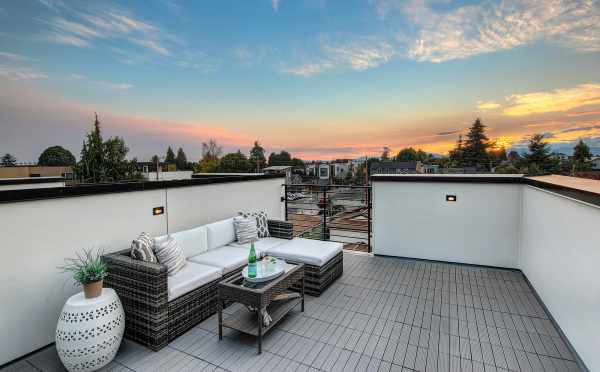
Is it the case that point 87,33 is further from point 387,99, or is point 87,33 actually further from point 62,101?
point 387,99

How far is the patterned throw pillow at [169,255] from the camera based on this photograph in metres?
2.57

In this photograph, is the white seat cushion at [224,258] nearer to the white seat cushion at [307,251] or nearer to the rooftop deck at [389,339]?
the white seat cushion at [307,251]

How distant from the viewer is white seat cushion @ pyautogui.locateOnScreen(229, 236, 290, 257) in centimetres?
342

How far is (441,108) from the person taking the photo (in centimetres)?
826

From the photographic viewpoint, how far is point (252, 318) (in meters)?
2.41

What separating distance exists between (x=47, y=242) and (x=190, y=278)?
1257 mm

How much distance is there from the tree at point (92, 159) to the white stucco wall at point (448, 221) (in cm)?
600

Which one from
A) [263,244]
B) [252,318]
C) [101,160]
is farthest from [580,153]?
[101,160]

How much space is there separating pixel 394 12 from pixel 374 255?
507cm

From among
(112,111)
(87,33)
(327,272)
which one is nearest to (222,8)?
(87,33)

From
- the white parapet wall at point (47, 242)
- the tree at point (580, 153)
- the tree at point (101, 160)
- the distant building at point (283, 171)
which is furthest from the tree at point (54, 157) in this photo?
the tree at point (580, 153)

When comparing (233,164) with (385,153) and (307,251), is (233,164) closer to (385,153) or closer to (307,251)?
(385,153)

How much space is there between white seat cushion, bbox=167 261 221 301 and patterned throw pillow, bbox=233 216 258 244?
913 mm

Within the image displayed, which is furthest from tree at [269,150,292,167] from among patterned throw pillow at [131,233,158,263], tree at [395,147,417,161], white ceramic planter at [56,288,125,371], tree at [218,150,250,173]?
white ceramic planter at [56,288,125,371]
